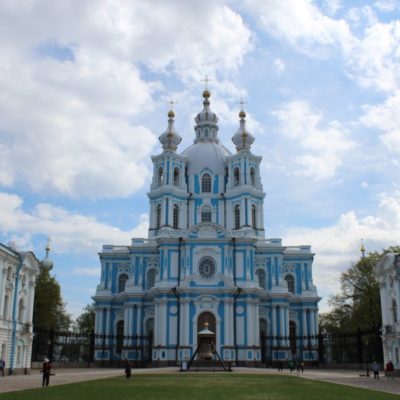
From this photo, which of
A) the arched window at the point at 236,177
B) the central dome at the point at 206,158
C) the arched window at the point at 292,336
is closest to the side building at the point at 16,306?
the arched window at the point at 292,336

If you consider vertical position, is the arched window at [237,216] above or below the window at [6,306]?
above

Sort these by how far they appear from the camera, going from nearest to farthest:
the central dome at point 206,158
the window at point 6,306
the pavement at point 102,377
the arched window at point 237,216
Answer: the pavement at point 102,377
the window at point 6,306
the arched window at point 237,216
the central dome at point 206,158

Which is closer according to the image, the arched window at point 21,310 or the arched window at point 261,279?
the arched window at point 21,310

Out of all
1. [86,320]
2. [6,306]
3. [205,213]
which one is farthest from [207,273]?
[86,320]

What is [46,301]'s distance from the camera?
56781mm

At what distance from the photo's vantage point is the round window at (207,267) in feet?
164

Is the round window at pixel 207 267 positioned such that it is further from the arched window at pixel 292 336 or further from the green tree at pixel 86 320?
the green tree at pixel 86 320

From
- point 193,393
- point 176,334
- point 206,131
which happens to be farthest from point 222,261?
point 193,393

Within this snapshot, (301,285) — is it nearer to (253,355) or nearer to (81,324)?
(253,355)

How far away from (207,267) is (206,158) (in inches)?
590

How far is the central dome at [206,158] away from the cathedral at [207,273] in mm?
116

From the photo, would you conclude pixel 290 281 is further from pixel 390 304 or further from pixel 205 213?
pixel 390 304

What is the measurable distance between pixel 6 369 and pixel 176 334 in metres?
18.6

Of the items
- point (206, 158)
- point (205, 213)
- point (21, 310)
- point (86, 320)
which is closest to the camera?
point (21, 310)
